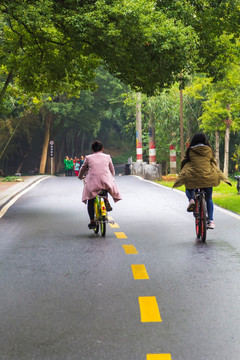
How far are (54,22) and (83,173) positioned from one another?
236 inches

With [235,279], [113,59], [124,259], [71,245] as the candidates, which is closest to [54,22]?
[113,59]

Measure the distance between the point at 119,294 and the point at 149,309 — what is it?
69 centimetres

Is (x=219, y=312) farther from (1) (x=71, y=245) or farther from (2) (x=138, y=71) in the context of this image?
(2) (x=138, y=71)

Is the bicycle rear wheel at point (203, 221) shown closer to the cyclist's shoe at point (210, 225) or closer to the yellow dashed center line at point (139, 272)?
the cyclist's shoe at point (210, 225)

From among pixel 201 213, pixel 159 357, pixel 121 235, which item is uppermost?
pixel 201 213

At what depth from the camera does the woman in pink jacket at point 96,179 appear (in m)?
11.1

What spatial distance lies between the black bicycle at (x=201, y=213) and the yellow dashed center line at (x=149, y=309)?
12.8ft

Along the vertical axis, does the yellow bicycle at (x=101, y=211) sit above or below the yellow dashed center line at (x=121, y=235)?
above

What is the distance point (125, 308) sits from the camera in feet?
19.5

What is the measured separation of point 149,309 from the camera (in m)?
5.88

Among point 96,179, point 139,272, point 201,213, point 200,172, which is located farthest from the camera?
point 96,179

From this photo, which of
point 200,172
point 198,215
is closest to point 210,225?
point 198,215

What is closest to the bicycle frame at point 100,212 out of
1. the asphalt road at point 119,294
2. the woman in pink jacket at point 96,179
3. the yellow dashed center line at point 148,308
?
the woman in pink jacket at point 96,179

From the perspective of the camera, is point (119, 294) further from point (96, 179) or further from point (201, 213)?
point (96, 179)
